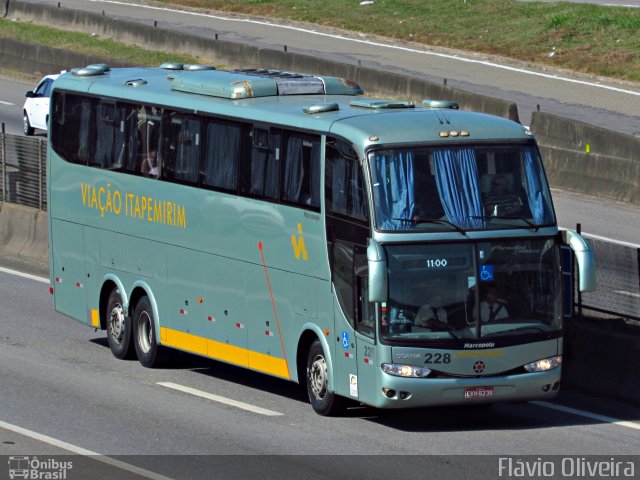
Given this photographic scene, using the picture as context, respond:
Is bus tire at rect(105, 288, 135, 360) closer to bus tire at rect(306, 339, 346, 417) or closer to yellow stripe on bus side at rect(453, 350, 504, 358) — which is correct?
bus tire at rect(306, 339, 346, 417)

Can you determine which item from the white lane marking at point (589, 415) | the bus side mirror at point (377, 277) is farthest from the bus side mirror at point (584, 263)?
the bus side mirror at point (377, 277)

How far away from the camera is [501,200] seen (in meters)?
14.7

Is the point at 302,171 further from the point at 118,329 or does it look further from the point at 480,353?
the point at 118,329

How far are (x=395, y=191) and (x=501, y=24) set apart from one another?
38391 mm

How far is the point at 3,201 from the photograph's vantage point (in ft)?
89.9

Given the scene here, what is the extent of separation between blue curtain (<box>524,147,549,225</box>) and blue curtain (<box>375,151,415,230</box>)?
4.13 ft

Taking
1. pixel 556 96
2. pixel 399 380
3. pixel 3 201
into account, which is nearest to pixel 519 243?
pixel 399 380

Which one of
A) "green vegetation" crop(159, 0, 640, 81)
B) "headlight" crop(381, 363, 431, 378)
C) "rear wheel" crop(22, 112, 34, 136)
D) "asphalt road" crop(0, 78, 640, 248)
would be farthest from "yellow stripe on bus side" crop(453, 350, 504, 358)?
"green vegetation" crop(159, 0, 640, 81)

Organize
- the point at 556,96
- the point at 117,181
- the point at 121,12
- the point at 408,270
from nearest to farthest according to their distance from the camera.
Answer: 1. the point at 408,270
2. the point at 117,181
3. the point at 556,96
4. the point at 121,12

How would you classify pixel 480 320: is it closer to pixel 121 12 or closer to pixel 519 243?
pixel 519 243

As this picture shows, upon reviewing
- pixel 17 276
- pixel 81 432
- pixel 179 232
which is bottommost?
pixel 17 276

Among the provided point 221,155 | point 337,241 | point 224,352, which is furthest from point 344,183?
point 224,352

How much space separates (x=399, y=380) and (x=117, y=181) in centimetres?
618

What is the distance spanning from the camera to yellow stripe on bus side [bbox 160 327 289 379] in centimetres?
1630
